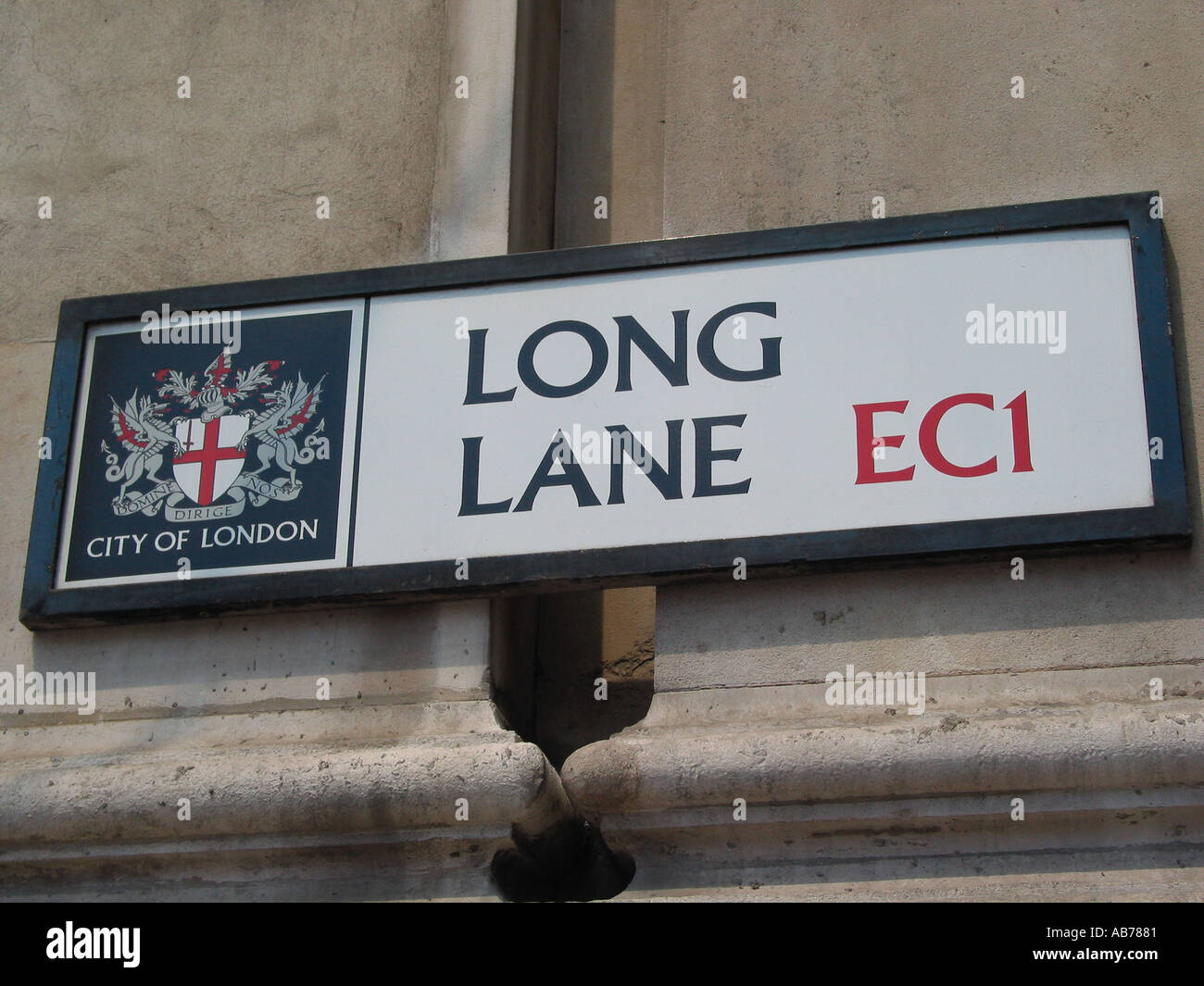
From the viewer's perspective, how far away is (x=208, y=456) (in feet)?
14.6

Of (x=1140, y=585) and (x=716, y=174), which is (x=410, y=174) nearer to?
(x=716, y=174)

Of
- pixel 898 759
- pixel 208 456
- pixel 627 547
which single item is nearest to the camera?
pixel 898 759

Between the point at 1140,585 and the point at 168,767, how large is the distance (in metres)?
2.20

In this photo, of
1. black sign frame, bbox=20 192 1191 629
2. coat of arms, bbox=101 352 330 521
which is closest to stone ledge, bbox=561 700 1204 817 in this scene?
black sign frame, bbox=20 192 1191 629

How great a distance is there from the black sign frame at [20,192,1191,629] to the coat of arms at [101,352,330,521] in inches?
7.1

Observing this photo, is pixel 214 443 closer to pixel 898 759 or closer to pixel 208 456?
pixel 208 456

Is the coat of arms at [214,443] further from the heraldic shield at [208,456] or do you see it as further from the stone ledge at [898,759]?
the stone ledge at [898,759]

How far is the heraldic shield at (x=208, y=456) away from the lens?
4.41 metres

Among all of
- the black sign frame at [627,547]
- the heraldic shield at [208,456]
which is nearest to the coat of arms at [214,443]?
the heraldic shield at [208,456]

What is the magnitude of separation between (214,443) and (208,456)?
4cm

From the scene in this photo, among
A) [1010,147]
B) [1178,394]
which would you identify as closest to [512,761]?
[1178,394]

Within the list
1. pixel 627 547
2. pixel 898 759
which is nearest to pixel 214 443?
pixel 627 547

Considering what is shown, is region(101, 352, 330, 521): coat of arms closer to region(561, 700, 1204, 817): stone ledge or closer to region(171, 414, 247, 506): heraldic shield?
region(171, 414, 247, 506): heraldic shield
